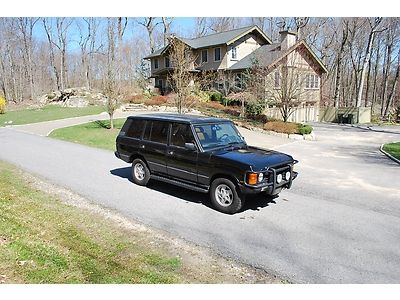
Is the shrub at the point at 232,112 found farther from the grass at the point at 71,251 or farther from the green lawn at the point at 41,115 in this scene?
the grass at the point at 71,251

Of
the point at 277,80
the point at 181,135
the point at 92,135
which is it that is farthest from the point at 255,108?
the point at 181,135

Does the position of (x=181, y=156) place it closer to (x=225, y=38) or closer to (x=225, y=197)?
(x=225, y=197)

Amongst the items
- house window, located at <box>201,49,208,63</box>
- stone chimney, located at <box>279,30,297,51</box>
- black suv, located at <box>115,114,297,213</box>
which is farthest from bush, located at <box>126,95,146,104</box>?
black suv, located at <box>115,114,297,213</box>

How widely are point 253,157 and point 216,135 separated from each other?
1.27 m

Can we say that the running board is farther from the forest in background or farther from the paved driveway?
the forest in background

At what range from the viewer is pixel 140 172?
8586mm

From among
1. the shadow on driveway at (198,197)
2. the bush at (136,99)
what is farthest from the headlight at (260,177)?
the bush at (136,99)

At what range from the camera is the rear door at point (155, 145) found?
25.7 ft

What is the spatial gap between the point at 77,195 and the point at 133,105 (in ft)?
83.1

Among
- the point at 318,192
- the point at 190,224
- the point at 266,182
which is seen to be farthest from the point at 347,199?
the point at 190,224

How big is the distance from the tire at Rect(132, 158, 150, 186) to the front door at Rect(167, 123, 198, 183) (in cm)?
93

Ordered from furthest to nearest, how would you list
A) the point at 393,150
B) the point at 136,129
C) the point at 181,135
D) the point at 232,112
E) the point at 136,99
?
the point at 136,99, the point at 232,112, the point at 393,150, the point at 136,129, the point at 181,135

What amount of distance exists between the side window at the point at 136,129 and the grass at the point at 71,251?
2.74 metres

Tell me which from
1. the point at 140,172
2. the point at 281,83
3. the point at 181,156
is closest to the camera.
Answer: the point at 181,156
